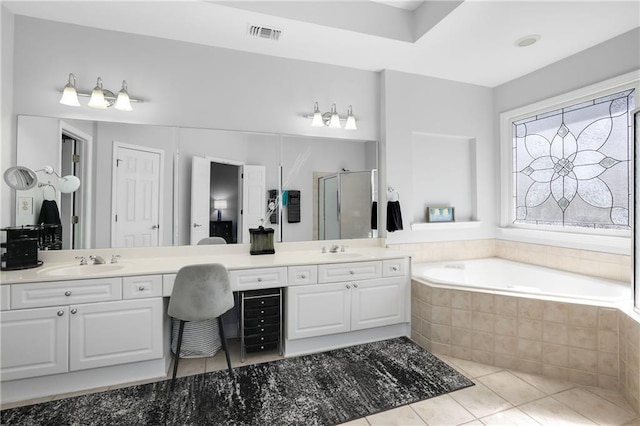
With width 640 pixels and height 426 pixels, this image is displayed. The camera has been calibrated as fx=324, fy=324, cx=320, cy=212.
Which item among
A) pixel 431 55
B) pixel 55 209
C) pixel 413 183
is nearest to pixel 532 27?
pixel 431 55

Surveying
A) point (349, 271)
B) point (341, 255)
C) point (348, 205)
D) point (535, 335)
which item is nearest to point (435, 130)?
point (348, 205)

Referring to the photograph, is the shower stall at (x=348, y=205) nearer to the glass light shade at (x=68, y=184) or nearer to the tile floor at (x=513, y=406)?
the tile floor at (x=513, y=406)

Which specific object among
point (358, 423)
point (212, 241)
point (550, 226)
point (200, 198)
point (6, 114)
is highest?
point (6, 114)

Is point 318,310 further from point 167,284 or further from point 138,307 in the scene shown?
point 138,307

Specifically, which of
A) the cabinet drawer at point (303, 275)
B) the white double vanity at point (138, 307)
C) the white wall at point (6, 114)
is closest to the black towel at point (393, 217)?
the white double vanity at point (138, 307)

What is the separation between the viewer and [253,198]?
9.51ft

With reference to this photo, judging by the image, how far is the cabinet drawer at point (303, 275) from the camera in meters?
2.50

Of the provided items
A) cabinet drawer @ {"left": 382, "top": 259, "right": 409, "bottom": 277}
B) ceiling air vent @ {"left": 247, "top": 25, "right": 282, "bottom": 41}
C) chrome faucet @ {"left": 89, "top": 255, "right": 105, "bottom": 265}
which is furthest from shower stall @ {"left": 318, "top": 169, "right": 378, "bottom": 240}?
chrome faucet @ {"left": 89, "top": 255, "right": 105, "bottom": 265}

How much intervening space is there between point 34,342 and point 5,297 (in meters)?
0.32

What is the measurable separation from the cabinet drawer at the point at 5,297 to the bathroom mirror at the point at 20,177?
0.79 metres

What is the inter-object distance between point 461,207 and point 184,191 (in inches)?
116

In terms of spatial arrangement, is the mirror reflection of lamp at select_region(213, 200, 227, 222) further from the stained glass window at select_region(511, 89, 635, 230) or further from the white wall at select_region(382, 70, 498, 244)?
the stained glass window at select_region(511, 89, 635, 230)

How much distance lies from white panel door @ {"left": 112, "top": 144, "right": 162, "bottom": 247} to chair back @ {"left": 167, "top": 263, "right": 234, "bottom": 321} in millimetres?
746

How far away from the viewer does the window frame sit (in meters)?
2.63
